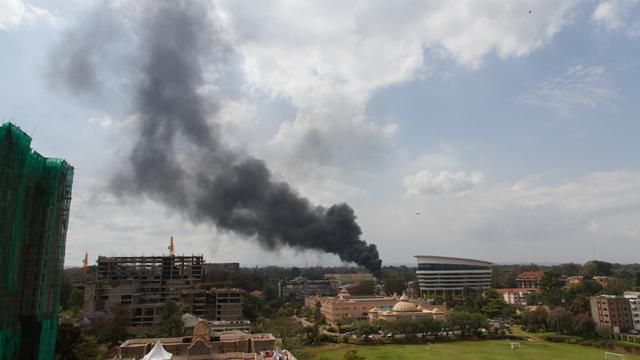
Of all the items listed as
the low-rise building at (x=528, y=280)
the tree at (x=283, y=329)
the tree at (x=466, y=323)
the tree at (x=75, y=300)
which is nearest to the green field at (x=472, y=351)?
the tree at (x=466, y=323)

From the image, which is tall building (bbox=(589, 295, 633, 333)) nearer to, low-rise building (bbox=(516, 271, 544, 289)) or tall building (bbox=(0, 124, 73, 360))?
low-rise building (bbox=(516, 271, 544, 289))

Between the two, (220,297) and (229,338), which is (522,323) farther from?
(229,338)

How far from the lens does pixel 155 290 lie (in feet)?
261

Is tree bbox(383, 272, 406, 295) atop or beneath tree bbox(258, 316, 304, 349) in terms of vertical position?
atop

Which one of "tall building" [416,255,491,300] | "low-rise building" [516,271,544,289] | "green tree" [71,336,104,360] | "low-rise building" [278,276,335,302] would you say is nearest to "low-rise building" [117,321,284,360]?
"green tree" [71,336,104,360]

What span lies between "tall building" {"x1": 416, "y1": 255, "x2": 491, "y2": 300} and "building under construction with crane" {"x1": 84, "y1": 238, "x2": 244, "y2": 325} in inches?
2226

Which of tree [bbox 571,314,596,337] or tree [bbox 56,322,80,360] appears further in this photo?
tree [bbox 571,314,596,337]

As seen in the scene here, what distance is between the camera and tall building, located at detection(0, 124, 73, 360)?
2623 cm

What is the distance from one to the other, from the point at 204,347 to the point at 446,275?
90849 mm

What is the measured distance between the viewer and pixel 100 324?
5534cm

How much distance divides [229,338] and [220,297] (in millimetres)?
33503

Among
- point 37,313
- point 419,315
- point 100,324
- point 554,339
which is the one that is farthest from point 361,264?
point 37,313

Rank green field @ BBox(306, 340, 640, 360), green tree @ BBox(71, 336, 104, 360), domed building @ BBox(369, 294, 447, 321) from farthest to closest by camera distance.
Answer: domed building @ BBox(369, 294, 447, 321) → green field @ BBox(306, 340, 640, 360) → green tree @ BBox(71, 336, 104, 360)

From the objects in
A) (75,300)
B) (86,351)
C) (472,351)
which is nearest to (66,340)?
(86,351)
